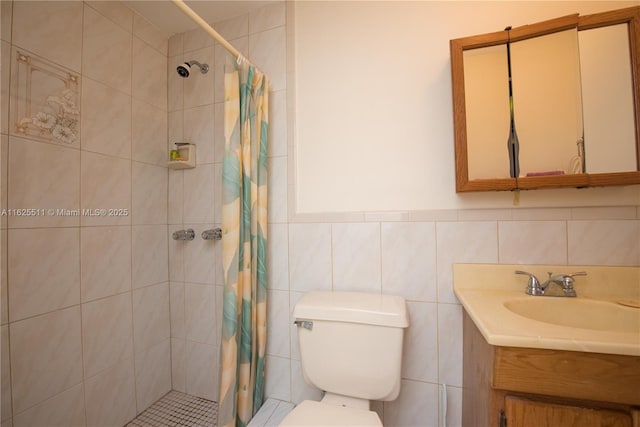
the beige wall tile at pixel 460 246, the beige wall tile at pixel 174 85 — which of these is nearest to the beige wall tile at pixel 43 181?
the beige wall tile at pixel 174 85

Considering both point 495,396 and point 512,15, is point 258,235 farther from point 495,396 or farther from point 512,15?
point 512,15

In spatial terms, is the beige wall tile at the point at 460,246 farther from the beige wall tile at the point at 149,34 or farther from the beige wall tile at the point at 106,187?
the beige wall tile at the point at 149,34

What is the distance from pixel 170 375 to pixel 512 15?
2544 mm

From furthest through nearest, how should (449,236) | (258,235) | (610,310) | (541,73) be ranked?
(258,235)
(449,236)
(541,73)
(610,310)

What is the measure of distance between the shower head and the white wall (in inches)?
20.8

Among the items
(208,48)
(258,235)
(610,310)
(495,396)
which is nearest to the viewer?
(495,396)

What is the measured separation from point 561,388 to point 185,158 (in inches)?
70.3

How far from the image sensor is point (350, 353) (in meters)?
0.97

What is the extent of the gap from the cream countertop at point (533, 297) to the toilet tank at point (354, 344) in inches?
11.0

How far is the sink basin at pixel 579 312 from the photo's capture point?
2.69ft

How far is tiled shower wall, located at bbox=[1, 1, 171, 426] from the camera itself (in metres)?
0.94

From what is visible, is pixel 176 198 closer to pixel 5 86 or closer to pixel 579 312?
pixel 5 86

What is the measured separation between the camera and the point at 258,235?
3.99ft

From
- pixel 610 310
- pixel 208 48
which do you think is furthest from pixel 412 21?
pixel 610 310
